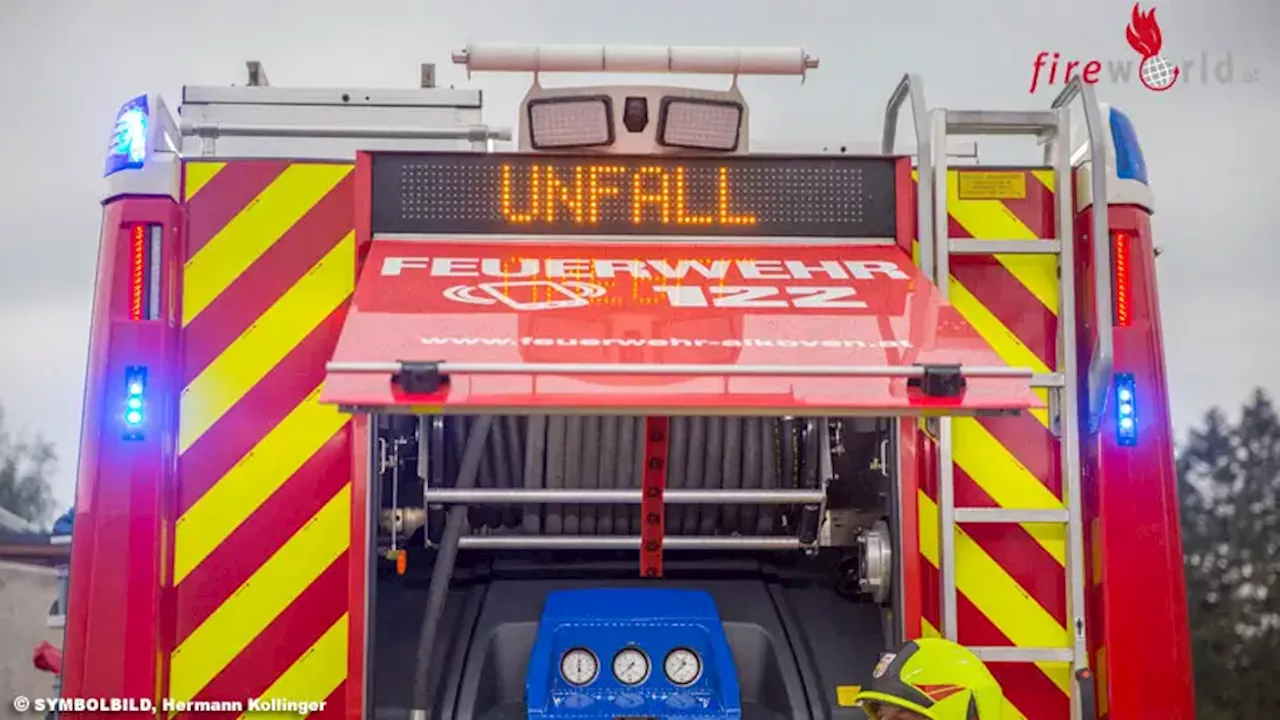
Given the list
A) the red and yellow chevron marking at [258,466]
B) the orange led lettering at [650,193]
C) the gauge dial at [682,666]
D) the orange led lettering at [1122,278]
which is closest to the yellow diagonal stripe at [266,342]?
the red and yellow chevron marking at [258,466]

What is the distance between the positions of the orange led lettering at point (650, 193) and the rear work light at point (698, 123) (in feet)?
0.36

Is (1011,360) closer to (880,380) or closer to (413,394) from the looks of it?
(880,380)

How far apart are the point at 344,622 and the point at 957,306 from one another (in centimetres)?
155

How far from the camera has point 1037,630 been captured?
2.83 m

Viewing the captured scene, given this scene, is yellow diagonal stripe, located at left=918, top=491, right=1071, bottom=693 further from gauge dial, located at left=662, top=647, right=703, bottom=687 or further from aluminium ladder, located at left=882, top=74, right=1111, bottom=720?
gauge dial, located at left=662, top=647, right=703, bottom=687

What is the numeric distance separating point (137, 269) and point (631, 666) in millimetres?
1419

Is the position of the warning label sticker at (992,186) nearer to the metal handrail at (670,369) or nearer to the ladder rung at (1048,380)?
the ladder rung at (1048,380)

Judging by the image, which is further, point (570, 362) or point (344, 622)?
point (344, 622)

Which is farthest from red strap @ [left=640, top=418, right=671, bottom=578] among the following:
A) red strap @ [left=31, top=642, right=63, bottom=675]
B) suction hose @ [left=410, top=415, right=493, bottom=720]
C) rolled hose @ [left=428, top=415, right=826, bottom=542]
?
red strap @ [left=31, top=642, right=63, bottom=675]

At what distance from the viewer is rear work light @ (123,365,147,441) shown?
2652mm

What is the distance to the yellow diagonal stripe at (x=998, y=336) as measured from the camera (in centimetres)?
289

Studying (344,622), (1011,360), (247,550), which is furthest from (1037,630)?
(247,550)

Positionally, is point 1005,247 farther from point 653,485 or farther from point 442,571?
point 442,571

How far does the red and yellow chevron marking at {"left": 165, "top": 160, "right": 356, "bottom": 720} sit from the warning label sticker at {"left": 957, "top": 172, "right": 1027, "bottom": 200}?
1427 millimetres
